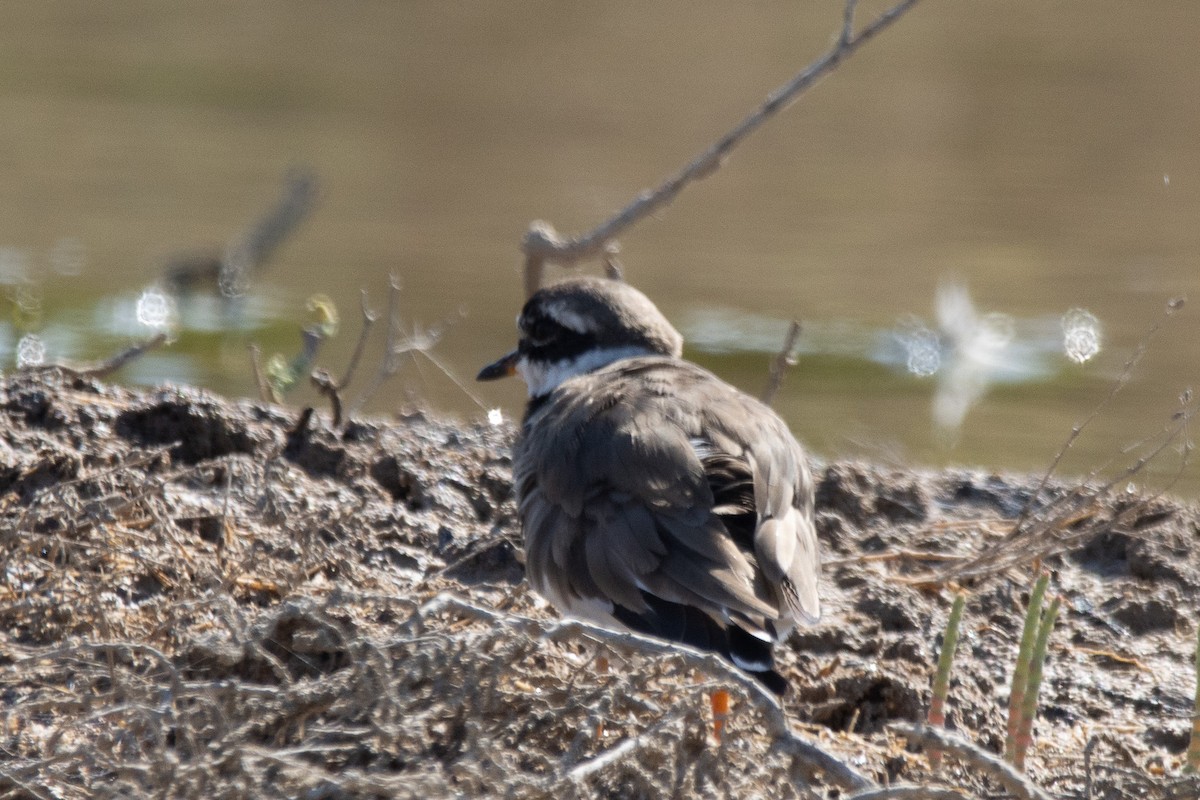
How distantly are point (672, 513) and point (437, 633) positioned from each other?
97 cm

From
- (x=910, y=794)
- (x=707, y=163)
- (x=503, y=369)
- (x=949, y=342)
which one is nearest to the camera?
(x=910, y=794)

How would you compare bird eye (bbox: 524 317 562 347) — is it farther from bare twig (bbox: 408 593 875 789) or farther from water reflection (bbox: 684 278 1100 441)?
water reflection (bbox: 684 278 1100 441)

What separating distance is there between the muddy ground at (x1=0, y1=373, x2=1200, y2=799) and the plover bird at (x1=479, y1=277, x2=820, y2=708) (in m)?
0.21

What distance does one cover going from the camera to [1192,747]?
4.00 m

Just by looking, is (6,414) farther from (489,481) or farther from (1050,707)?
(1050,707)

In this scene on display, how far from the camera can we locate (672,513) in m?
4.22

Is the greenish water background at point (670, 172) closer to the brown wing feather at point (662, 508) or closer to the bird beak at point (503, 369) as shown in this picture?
the bird beak at point (503, 369)

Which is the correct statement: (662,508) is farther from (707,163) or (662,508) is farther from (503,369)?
(707,163)

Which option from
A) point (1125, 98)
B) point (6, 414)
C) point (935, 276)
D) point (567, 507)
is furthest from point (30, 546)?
point (1125, 98)

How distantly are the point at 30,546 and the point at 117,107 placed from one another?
10518mm

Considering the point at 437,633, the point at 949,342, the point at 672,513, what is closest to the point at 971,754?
the point at 437,633

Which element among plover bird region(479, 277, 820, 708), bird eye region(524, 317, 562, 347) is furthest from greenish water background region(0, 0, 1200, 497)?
plover bird region(479, 277, 820, 708)

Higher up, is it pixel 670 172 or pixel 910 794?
pixel 670 172

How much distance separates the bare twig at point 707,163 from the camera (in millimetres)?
6219
